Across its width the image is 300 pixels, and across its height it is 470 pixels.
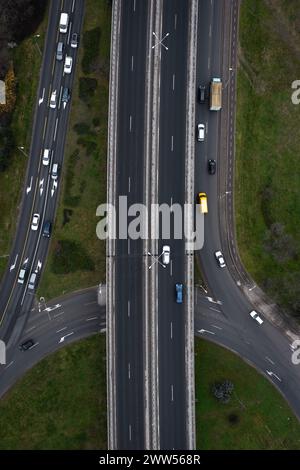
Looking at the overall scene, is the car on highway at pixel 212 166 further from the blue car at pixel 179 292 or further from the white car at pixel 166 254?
the blue car at pixel 179 292

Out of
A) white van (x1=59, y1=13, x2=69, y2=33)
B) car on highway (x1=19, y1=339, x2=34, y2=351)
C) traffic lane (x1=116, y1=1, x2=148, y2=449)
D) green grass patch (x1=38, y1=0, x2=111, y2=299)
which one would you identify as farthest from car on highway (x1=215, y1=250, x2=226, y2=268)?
white van (x1=59, y1=13, x2=69, y2=33)

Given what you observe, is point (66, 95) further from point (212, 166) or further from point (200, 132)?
point (212, 166)

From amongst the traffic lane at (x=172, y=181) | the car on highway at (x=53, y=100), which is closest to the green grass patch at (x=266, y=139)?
the traffic lane at (x=172, y=181)

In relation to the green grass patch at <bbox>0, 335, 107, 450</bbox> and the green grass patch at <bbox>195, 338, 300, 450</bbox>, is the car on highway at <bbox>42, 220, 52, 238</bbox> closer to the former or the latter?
the green grass patch at <bbox>0, 335, 107, 450</bbox>

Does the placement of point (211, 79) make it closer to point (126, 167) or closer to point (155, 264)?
point (126, 167)

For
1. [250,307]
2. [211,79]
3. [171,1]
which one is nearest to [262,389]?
[250,307]

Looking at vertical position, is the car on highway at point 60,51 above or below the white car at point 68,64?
above

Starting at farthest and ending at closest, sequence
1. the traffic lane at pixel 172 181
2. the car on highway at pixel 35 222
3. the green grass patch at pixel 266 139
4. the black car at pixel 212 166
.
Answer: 1. the green grass patch at pixel 266 139
2. the black car at pixel 212 166
3. the car on highway at pixel 35 222
4. the traffic lane at pixel 172 181
